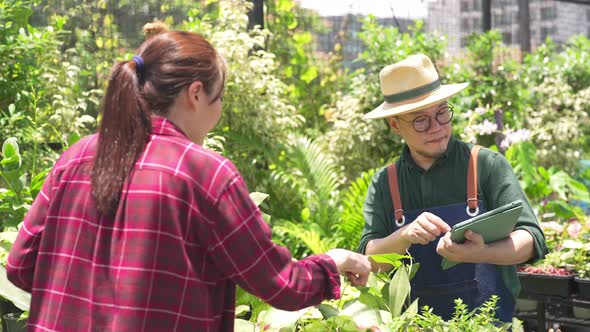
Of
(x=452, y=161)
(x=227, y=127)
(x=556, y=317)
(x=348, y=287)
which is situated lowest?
(x=556, y=317)

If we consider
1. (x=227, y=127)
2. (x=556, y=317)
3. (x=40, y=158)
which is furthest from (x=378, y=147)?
(x=40, y=158)

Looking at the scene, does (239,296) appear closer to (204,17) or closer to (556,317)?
(556,317)

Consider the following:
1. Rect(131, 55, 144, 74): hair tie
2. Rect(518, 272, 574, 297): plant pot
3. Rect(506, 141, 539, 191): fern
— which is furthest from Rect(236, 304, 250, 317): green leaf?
Rect(506, 141, 539, 191): fern

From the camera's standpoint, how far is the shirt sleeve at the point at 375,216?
3.11 meters

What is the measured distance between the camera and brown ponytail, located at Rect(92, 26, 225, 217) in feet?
6.21

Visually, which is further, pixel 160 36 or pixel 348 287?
pixel 348 287

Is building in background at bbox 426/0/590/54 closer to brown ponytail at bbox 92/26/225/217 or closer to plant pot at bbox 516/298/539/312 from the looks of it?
plant pot at bbox 516/298/539/312

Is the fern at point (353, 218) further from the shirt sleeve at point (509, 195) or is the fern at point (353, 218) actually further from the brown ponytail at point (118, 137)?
the brown ponytail at point (118, 137)

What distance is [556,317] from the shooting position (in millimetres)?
5141

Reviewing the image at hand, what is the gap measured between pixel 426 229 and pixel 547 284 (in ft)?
8.19

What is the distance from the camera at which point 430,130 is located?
307 cm

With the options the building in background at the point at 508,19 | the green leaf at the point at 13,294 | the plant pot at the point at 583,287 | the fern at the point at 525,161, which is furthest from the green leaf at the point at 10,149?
the building in background at the point at 508,19

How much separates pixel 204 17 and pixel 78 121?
1.34 meters

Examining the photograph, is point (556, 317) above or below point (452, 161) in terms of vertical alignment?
below
